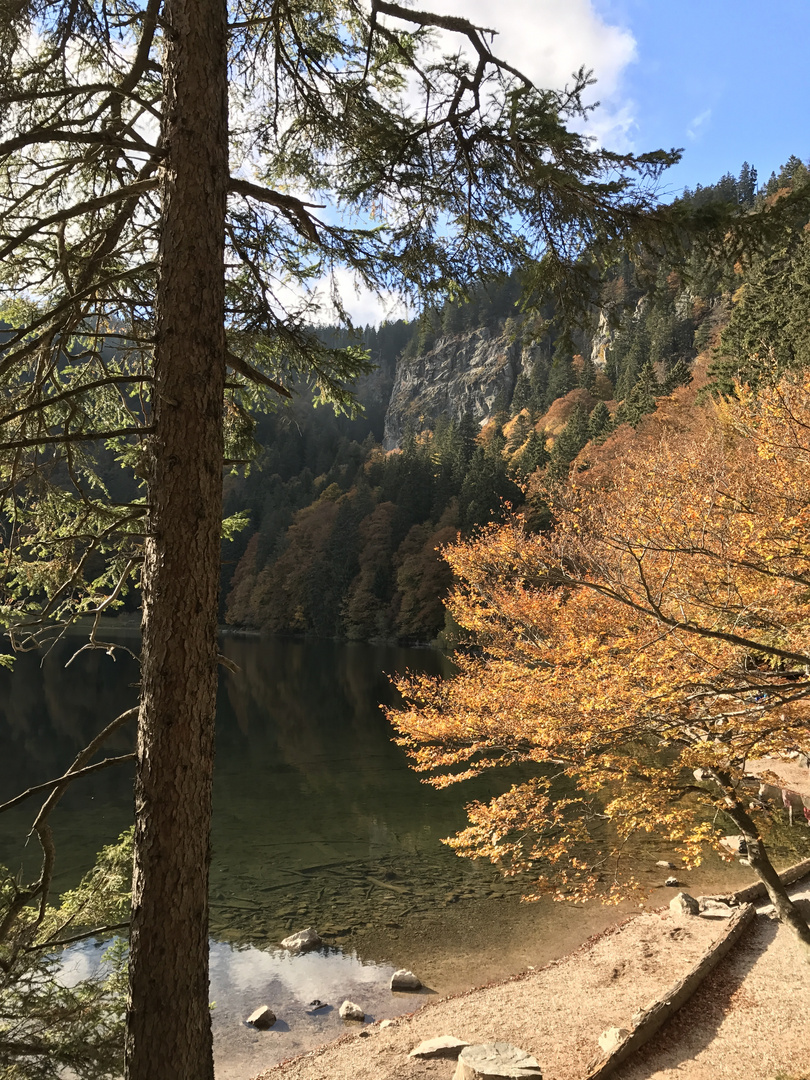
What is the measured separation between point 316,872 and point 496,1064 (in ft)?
23.5

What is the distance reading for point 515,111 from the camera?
376 centimetres

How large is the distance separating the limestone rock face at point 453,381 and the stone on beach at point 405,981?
97.7 meters

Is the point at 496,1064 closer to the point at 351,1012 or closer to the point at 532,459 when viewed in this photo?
the point at 351,1012

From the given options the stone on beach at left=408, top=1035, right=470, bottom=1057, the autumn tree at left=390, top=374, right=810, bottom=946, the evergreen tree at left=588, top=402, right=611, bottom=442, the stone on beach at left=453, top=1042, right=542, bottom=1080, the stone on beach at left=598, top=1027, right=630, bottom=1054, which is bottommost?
the stone on beach at left=408, top=1035, right=470, bottom=1057

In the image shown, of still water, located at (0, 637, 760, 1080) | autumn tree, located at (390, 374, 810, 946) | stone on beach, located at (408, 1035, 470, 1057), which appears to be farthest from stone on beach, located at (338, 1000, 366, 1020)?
autumn tree, located at (390, 374, 810, 946)

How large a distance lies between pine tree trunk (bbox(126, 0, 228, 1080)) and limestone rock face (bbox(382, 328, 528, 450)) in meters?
102

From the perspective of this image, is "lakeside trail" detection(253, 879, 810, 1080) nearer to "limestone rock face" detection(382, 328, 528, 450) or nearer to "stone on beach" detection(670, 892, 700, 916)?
"stone on beach" detection(670, 892, 700, 916)

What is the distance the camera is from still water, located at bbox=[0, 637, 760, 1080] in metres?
8.89

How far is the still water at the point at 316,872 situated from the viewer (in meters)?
8.89

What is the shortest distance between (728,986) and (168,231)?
28.6ft

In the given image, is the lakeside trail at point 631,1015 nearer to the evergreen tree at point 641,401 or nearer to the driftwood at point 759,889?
the driftwood at point 759,889

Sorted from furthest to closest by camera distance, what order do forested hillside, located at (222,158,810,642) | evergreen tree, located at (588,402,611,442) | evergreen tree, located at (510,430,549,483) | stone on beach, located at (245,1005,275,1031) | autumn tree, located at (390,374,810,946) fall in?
evergreen tree, located at (510,430,549,483)
evergreen tree, located at (588,402,611,442)
forested hillside, located at (222,158,810,642)
stone on beach, located at (245,1005,275,1031)
autumn tree, located at (390,374,810,946)

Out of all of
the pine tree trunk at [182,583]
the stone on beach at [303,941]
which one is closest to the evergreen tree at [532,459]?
the stone on beach at [303,941]

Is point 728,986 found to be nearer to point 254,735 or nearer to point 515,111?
point 515,111
